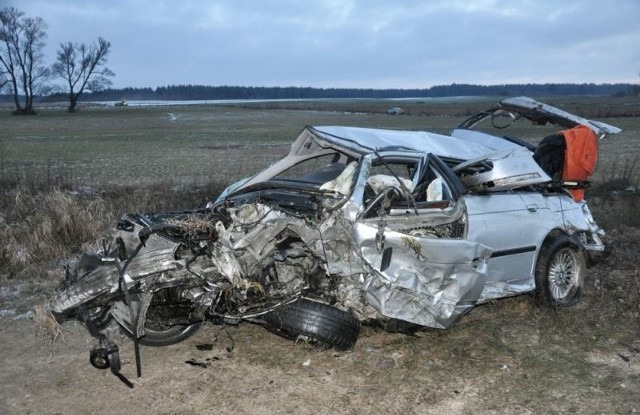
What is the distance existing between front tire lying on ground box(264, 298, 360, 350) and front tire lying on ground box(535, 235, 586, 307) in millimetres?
2120

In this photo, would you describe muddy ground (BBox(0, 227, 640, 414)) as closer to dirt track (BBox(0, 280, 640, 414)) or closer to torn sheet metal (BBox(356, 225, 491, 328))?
dirt track (BBox(0, 280, 640, 414))

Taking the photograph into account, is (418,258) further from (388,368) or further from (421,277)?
(388,368)

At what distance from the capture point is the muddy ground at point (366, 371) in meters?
4.10

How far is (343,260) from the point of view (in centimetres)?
461

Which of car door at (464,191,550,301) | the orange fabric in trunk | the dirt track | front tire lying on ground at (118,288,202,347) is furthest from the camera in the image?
the orange fabric in trunk

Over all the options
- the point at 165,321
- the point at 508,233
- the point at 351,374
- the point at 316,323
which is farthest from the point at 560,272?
the point at 165,321

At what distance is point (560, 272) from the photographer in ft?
19.8

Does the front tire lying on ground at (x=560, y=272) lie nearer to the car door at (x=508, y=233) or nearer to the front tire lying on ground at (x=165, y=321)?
the car door at (x=508, y=233)

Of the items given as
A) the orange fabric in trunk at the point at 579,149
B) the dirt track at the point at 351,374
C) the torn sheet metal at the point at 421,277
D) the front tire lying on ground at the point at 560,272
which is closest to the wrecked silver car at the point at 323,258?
the torn sheet metal at the point at 421,277

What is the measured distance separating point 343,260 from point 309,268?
1.33ft

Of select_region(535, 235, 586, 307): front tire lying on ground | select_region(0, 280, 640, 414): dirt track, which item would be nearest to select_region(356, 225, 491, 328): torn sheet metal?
select_region(0, 280, 640, 414): dirt track

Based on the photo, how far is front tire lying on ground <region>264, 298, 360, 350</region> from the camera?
15.3ft

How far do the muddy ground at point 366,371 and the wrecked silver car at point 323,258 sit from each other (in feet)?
0.88

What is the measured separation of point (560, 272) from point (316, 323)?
2.85 meters
